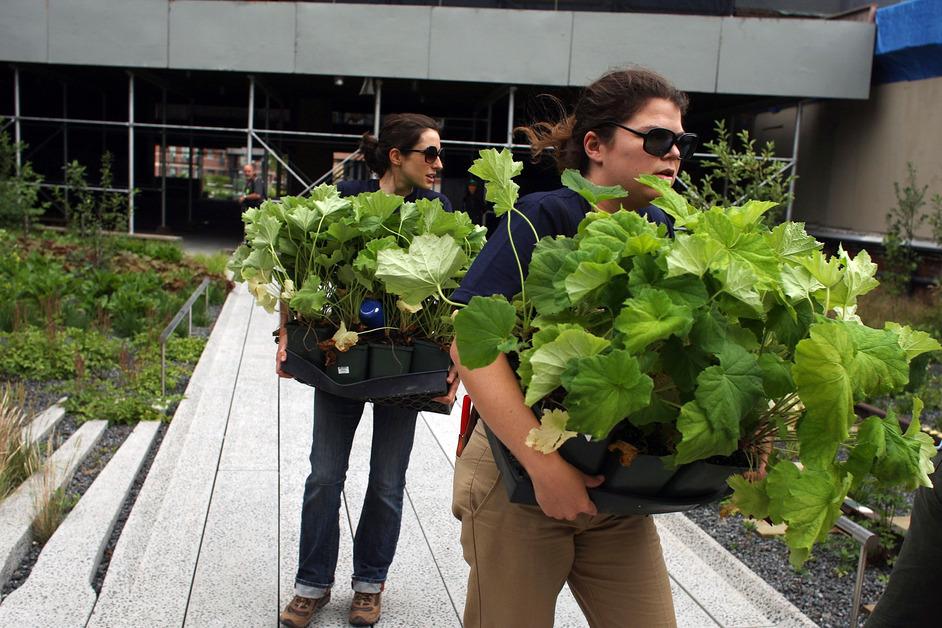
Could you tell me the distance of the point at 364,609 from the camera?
11.0 ft

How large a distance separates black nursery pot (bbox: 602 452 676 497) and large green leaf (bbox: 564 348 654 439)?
22cm

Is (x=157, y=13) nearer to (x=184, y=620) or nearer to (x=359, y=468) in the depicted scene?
(x=359, y=468)

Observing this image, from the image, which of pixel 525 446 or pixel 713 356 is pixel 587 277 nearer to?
pixel 713 356

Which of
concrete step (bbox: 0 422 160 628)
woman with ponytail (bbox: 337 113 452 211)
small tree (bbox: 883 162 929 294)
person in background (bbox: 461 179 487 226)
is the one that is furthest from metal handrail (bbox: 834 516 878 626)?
person in background (bbox: 461 179 487 226)

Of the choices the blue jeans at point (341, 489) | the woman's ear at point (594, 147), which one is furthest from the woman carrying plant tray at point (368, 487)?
the woman's ear at point (594, 147)

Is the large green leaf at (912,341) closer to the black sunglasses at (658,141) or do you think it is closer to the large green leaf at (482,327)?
the black sunglasses at (658,141)

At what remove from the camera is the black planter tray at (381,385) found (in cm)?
275

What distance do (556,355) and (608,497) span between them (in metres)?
0.39

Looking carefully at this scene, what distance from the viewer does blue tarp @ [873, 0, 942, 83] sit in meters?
14.7

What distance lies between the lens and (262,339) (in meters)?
8.89

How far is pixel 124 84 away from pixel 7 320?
62.6ft

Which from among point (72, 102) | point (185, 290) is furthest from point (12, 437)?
point (72, 102)

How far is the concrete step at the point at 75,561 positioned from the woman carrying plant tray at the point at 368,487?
86cm

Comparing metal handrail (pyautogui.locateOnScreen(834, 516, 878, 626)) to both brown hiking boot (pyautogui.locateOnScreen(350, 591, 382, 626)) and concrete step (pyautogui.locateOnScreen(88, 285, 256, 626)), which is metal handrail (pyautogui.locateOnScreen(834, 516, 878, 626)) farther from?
concrete step (pyautogui.locateOnScreen(88, 285, 256, 626))
